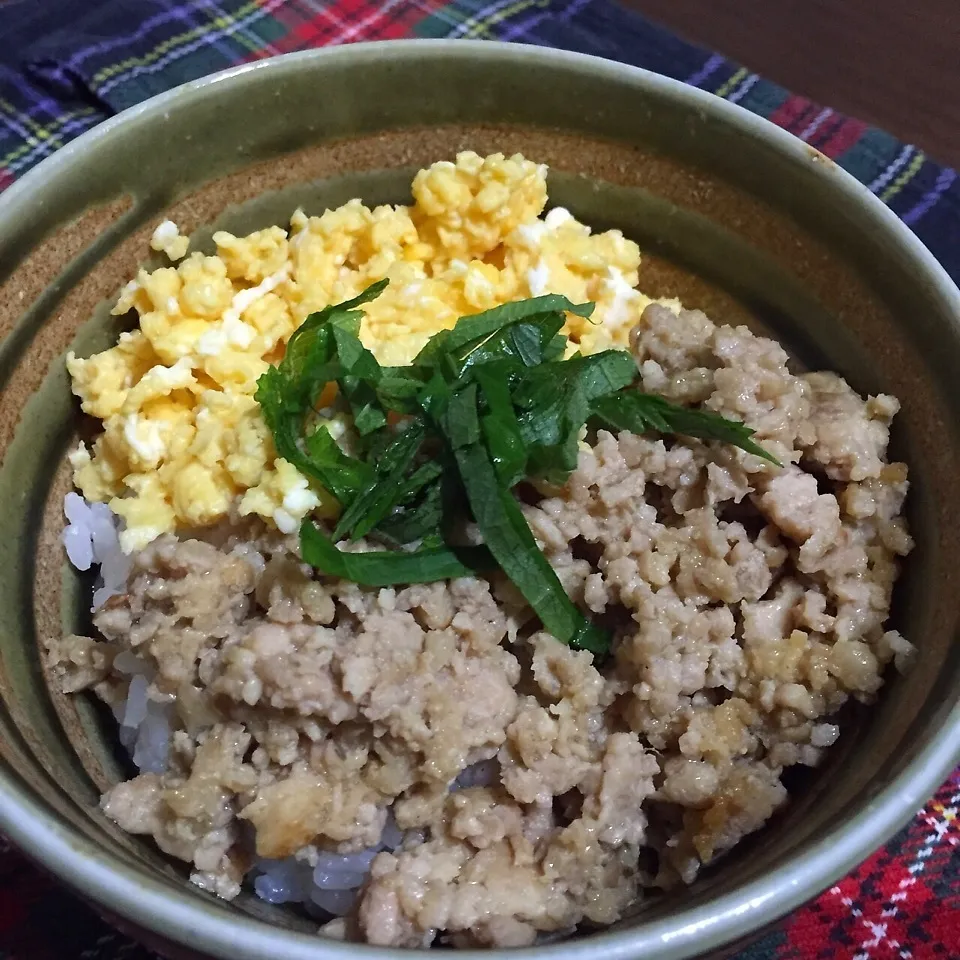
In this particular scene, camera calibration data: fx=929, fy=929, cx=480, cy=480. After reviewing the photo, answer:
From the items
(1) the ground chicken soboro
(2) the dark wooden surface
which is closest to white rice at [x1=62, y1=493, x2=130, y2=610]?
(1) the ground chicken soboro

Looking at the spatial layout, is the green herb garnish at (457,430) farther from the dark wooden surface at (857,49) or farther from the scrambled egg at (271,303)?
the dark wooden surface at (857,49)

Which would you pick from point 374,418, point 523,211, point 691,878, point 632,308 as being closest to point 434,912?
point 691,878

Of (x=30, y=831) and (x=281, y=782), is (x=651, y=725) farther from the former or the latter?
(x=30, y=831)

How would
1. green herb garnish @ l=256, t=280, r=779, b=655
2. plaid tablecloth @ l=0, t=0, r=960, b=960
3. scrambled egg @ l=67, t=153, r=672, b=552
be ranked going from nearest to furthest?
1. green herb garnish @ l=256, t=280, r=779, b=655
2. scrambled egg @ l=67, t=153, r=672, b=552
3. plaid tablecloth @ l=0, t=0, r=960, b=960

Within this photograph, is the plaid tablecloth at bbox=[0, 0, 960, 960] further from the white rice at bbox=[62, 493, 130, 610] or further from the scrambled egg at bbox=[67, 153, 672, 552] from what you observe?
the white rice at bbox=[62, 493, 130, 610]

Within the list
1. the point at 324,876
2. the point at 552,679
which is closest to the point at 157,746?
the point at 324,876

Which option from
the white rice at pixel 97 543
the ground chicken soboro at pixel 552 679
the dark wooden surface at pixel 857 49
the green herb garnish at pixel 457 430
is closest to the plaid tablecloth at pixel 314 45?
the dark wooden surface at pixel 857 49

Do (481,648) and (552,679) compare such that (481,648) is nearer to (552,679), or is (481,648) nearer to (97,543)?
(552,679)
